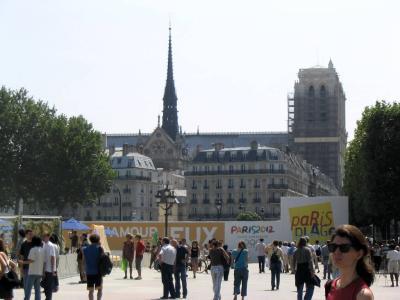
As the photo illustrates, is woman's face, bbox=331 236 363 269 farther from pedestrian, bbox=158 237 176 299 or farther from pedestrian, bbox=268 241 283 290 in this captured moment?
pedestrian, bbox=268 241 283 290

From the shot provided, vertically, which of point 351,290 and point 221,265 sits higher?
point 351,290

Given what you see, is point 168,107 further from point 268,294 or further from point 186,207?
point 268,294

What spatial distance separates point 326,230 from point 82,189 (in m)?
38.9

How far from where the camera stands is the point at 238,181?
147000mm

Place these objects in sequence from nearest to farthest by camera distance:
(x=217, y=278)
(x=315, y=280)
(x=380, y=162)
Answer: (x=315, y=280)
(x=217, y=278)
(x=380, y=162)

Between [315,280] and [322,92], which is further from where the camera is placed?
[322,92]

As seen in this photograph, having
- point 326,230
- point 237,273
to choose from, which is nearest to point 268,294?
point 237,273

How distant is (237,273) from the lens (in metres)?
24.7

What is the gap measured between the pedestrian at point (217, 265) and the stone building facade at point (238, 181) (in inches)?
4624

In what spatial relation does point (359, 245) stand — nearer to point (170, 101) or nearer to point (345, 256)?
point (345, 256)

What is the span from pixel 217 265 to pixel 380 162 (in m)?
38.4

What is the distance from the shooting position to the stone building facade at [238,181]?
14412cm

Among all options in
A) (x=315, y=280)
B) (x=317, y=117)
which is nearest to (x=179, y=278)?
(x=315, y=280)

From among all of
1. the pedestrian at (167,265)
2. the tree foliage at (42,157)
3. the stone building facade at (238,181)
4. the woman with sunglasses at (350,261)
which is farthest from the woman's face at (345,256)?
the stone building facade at (238,181)
